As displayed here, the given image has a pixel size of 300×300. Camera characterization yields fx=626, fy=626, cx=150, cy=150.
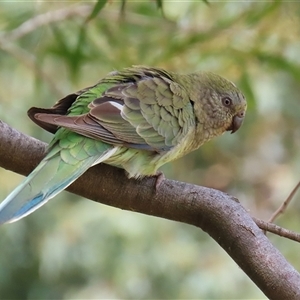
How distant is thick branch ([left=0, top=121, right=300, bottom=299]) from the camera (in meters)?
1.60

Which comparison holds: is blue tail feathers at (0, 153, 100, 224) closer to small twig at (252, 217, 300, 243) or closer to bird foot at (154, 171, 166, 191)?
bird foot at (154, 171, 166, 191)

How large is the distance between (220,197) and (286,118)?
412cm

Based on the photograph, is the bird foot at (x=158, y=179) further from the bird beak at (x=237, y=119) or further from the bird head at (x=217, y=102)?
the bird beak at (x=237, y=119)

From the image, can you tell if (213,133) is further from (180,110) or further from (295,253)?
(295,253)

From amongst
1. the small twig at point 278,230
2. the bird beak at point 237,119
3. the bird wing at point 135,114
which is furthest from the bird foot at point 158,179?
the bird beak at point 237,119

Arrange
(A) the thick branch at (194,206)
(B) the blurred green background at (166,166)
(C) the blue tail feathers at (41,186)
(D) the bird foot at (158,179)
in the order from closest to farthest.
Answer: (C) the blue tail feathers at (41,186)
(A) the thick branch at (194,206)
(D) the bird foot at (158,179)
(B) the blurred green background at (166,166)

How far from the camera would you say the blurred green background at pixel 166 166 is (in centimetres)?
317

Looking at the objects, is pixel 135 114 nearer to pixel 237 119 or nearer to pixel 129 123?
pixel 129 123

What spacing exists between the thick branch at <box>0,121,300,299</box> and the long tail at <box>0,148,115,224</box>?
0.18 feet

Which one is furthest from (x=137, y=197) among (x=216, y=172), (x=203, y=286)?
(x=216, y=172)

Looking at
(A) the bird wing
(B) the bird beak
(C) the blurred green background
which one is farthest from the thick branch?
(B) the bird beak

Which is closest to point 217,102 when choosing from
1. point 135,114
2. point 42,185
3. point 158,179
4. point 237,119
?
point 237,119

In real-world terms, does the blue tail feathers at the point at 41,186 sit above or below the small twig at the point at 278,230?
below

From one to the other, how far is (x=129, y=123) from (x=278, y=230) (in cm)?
63
